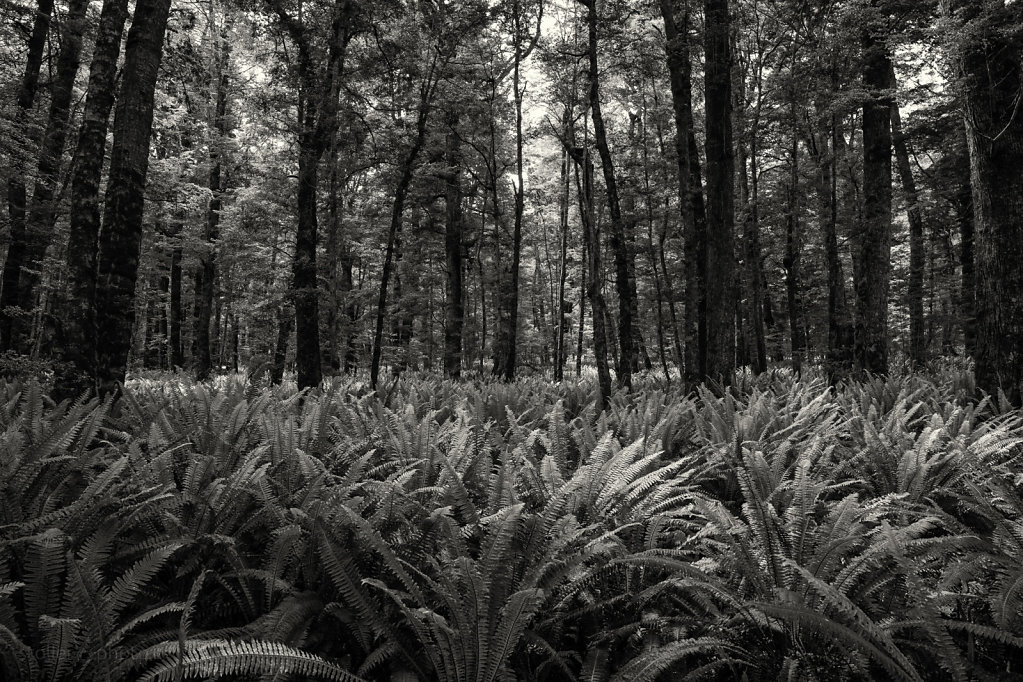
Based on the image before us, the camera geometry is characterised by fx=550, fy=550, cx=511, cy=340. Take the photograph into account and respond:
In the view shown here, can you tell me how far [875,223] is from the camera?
9180 mm

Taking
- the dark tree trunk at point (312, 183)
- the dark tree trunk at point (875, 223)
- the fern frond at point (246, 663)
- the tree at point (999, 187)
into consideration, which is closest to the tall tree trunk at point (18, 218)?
the dark tree trunk at point (312, 183)

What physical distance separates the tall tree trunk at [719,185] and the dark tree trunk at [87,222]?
27.1ft

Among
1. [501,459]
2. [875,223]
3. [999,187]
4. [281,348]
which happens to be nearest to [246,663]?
[501,459]

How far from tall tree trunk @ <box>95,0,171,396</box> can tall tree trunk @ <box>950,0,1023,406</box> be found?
8.42 m

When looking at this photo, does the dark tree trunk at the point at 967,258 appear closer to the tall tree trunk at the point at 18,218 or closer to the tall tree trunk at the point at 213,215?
the tall tree trunk at the point at 18,218

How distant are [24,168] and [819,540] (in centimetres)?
1019

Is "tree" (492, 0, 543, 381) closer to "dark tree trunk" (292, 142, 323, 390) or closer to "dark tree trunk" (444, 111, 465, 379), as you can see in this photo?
"dark tree trunk" (444, 111, 465, 379)

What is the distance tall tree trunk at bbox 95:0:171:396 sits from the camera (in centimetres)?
579

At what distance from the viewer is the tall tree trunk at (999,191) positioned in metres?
5.60

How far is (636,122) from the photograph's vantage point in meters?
23.2

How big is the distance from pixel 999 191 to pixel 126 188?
9.12 m

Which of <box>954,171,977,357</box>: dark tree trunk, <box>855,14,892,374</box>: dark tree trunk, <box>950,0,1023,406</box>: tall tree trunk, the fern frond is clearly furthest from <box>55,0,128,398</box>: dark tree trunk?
<box>954,171,977,357</box>: dark tree trunk

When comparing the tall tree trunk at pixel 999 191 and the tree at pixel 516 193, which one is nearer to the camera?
the tall tree trunk at pixel 999 191

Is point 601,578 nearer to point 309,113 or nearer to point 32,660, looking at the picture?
point 32,660
